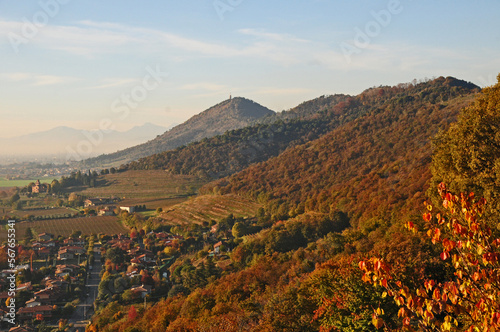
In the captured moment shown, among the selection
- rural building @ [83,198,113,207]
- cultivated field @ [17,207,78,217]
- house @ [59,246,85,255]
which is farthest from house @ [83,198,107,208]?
house @ [59,246,85,255]

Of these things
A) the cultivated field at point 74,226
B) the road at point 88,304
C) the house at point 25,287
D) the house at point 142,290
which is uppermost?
the cultivated field at point 74,226

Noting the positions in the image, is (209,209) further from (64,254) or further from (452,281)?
(452,281)

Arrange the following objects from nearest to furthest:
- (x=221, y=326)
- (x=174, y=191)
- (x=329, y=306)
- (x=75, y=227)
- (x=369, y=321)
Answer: (x=369, y=321)
(x=329, y=306)
(x=221, y=326)
(x=75, y=227)
(x=174, y=191)

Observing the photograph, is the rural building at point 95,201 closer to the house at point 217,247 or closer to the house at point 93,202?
the house at point 93,202

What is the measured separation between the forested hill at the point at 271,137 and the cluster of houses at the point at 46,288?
153 feet

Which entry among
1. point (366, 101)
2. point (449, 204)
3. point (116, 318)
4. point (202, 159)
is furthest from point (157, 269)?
point (366, 101)

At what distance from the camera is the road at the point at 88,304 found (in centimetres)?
2727

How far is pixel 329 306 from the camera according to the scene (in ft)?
37.6

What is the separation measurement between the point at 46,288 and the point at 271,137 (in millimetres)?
80094

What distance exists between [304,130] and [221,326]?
9628 centimetres

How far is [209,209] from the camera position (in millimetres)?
57688

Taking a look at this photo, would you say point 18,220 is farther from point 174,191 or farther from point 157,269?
point 157,269

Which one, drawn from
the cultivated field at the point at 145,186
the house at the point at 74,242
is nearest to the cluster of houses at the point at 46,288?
the house at the point at 74,242

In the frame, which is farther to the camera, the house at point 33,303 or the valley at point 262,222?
the house at point 33,303
